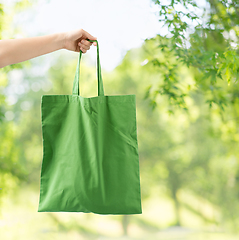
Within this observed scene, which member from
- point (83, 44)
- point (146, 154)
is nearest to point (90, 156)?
point (83, 44)

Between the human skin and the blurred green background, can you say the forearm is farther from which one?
the blurred green background

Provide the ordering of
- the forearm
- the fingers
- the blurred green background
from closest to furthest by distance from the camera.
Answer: the forearm < the fingers < the blurred green background

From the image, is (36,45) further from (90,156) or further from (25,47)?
(90,156)

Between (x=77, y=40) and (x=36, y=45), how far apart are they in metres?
0.12

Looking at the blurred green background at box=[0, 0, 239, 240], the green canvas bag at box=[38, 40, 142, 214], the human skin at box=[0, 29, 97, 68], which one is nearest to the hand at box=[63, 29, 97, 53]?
the human skin at box=[0, 29, 97, 68]

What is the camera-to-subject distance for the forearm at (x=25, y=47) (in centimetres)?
58

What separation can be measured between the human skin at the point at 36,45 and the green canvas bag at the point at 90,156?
0.38ft

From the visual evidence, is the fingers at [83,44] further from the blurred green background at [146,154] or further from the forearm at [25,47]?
the blurred green background at [146,154]

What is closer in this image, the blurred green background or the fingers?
the fingers

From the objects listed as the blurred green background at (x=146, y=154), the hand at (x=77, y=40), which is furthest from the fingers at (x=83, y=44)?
the blurred green background at (x=146, y=154)

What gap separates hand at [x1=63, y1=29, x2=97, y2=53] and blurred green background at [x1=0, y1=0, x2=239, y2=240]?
107 cm

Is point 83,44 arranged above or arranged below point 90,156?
above

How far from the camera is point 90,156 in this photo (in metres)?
0.63

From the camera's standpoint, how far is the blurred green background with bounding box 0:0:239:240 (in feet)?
6.01
